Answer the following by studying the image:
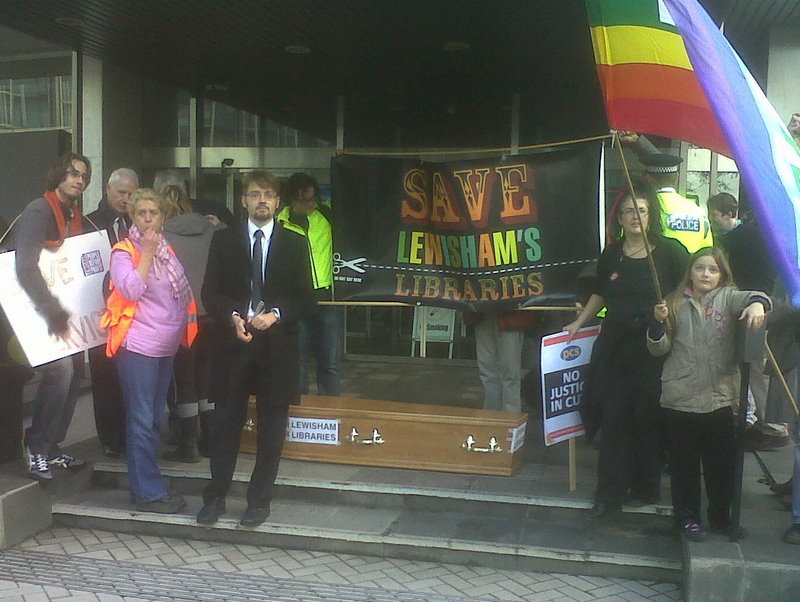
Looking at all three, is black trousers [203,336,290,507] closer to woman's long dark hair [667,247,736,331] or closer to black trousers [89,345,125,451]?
black trousers [89,345,125,451]

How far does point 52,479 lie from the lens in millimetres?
4754

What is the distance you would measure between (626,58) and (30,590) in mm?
4070

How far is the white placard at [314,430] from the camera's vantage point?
16.9 ft

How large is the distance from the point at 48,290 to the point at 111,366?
798mm

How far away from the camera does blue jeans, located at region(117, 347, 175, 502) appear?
14.8 ft

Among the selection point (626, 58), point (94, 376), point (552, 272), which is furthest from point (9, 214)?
point (626, 58)

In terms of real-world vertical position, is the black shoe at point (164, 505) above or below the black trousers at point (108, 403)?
below

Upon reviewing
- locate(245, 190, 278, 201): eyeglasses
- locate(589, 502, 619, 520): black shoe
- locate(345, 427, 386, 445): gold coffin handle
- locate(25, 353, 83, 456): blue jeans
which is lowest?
locate(589, 502, 619, 520): black shoe

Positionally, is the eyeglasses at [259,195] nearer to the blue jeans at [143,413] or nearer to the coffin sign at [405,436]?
the blue jeans at [143,413]

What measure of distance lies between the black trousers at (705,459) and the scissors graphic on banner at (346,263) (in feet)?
7.89

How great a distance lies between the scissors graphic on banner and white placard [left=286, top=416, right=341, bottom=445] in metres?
1.09

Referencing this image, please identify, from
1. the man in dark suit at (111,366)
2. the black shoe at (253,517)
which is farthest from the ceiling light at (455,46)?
the black shoe at (253,517)

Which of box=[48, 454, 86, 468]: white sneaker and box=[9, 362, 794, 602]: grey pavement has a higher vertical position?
box=[48, 454, 86, 468]: white sneaker

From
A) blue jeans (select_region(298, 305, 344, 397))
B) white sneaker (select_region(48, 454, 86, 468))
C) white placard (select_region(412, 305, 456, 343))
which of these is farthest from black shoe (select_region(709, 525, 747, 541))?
white placard (select_region(412, 305, 456, 343))
